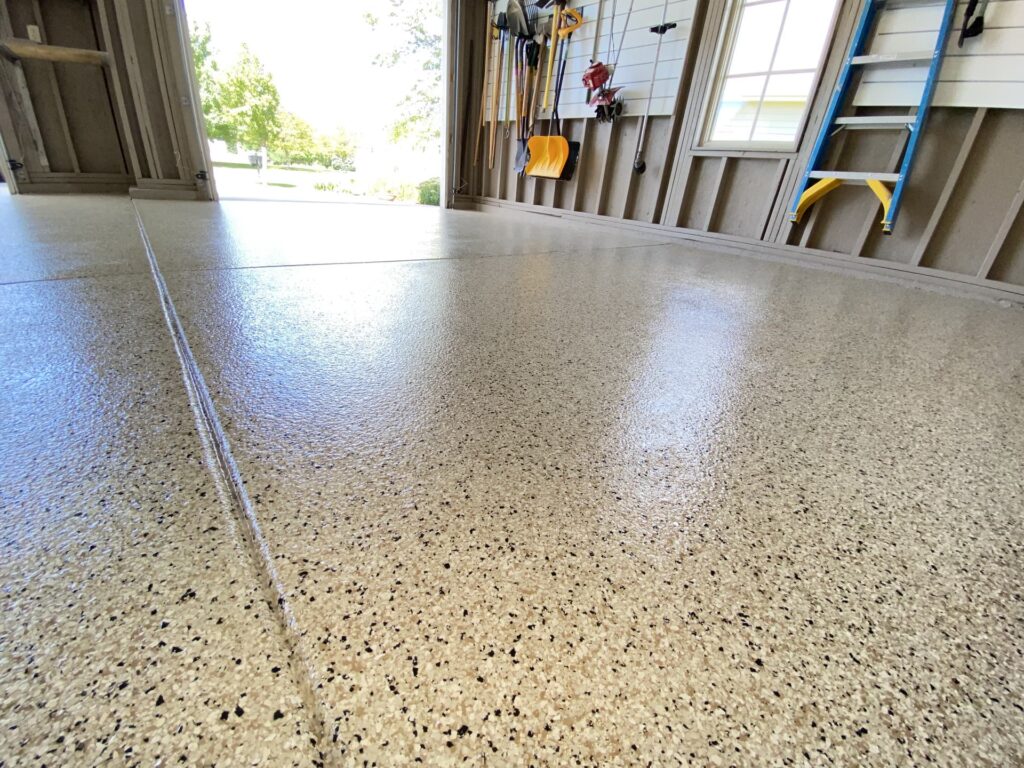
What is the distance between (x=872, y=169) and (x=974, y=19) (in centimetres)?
71

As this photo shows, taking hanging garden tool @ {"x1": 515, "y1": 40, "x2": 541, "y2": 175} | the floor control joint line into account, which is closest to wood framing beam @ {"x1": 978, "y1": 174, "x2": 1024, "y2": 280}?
the floor control joint line

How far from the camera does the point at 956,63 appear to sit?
87.6 inches

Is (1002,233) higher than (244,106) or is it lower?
lower

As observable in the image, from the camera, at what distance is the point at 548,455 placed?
65 cm

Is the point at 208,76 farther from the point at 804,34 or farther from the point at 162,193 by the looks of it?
the point at 804,34

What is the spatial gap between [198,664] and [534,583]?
29 centimetres

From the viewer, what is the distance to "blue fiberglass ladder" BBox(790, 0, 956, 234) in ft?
7.32

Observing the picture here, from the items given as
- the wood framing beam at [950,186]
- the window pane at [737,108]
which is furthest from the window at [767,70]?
the wood framing beam at [950,186]

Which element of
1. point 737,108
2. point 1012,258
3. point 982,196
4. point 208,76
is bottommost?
Result: point 1012,258

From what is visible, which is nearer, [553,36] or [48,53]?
[48,53]

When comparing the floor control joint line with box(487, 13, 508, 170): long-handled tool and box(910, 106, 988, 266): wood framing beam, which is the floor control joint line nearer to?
box(910, 106, 988, 266): wood framing beam

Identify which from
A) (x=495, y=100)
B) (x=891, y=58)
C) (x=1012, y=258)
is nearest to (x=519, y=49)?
(x=495, y=100)

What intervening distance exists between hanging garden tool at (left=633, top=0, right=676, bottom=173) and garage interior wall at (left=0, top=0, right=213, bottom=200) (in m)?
3.97

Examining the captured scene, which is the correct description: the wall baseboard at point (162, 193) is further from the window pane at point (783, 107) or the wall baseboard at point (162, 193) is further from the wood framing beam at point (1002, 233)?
the wood framing beam at point (1002, 233)
